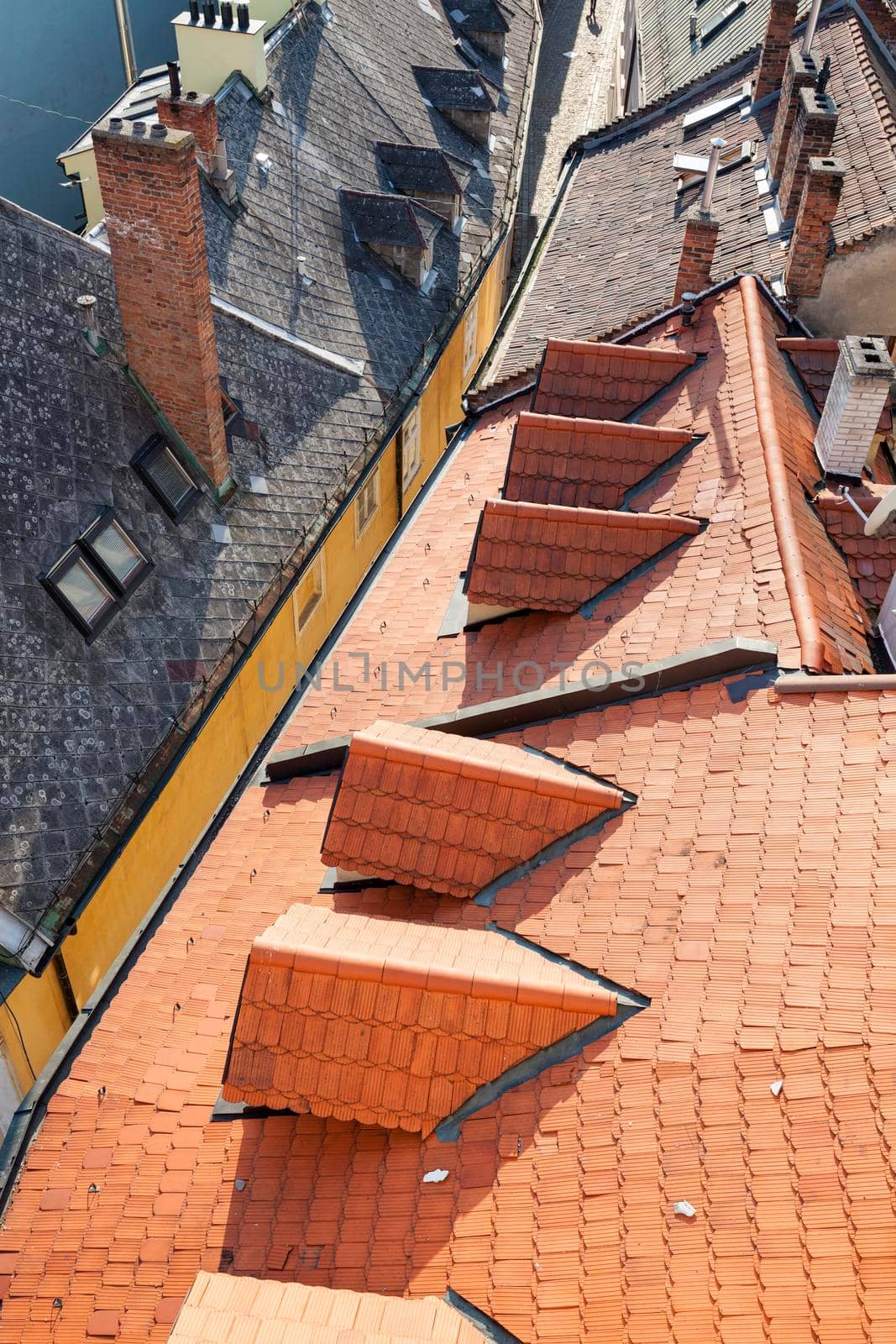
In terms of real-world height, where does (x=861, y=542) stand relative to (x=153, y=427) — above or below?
above

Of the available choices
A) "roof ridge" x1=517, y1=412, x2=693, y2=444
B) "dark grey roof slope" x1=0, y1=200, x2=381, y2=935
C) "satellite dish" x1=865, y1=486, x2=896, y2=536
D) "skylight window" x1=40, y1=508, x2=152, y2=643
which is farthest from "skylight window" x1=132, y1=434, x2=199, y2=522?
"satellite dish" x1=865, y1=486, x2=896, y2=536

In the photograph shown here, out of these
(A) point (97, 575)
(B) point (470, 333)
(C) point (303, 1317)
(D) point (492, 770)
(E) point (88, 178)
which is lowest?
(B) point (470, 333)

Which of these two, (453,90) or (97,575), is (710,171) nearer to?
(97,575)

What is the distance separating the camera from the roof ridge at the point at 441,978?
11.5 meters

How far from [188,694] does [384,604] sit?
3.53 m

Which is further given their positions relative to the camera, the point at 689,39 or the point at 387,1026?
the point at 689,39

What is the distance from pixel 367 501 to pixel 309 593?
381cm

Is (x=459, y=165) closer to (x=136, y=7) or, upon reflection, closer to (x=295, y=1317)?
(x=136, y=7)

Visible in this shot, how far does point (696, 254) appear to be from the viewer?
22219mm

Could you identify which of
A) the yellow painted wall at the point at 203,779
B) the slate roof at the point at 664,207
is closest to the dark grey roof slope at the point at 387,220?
the yellow painted wall at the point at 203,779

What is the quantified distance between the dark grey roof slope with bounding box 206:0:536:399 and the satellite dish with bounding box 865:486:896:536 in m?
13.9

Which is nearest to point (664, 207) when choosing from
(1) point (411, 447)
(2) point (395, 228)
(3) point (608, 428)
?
(2) point (395, 228)

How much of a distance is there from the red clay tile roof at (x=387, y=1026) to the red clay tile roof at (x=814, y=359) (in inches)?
480

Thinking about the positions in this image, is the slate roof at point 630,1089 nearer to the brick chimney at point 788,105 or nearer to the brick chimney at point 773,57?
the brick chimney at point 788,105
